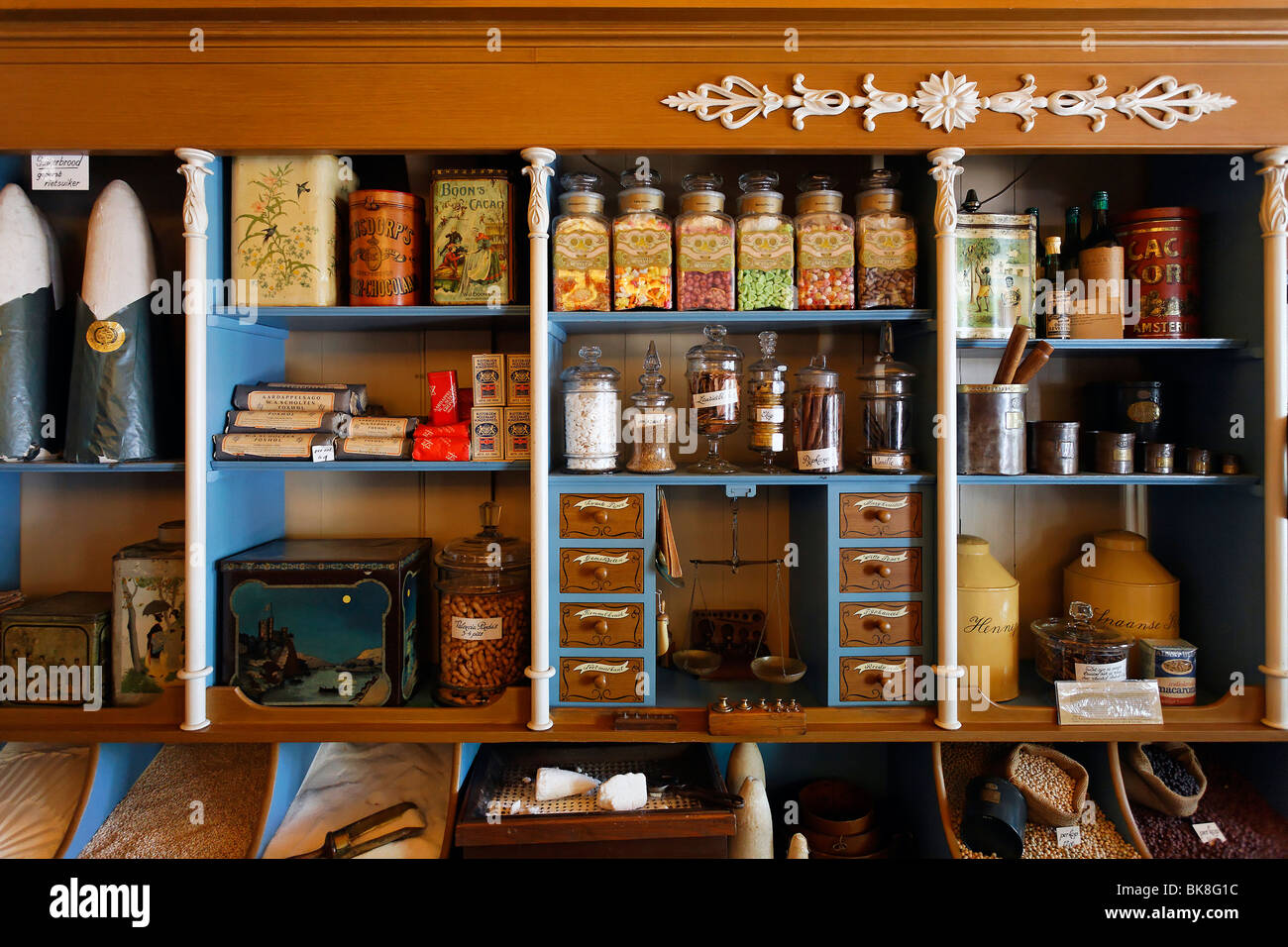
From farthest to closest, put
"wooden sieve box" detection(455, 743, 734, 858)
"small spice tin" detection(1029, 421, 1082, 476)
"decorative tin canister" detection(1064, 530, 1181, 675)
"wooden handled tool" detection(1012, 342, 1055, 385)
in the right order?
"decorative tin canister" detection(1064, 530, 1181, 675), "small spice tin" detection(1029, 421, 1082, 476), "wooden handled tool" detection(1012, 342, 1055, 385), "wooden sieve box" detection(455, 743, 734, 858)

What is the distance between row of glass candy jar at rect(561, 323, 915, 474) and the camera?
1.88 meters

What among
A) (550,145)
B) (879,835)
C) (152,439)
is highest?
(550,145)

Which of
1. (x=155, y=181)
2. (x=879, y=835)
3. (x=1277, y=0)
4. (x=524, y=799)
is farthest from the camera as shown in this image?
(x=155, y=181)

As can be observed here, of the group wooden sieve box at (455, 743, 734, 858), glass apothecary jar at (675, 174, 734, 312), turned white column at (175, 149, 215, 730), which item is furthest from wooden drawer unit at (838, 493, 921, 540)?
turned white column at (175, 149, 215, 730)

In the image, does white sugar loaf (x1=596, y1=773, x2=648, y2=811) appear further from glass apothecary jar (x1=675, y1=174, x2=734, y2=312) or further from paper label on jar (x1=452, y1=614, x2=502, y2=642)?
glass apothecary jar (x1=675, y1=174, x2=734, y2=312)

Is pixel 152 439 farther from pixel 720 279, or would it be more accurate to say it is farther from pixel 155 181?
pixel 720 279

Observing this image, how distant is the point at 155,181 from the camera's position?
216cm

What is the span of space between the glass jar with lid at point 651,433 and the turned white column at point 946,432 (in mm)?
674

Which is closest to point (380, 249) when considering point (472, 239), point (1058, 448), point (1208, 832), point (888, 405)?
point (472, 239)

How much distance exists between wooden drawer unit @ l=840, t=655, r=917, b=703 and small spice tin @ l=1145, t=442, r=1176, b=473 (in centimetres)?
81

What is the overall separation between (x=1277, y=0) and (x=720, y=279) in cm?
139

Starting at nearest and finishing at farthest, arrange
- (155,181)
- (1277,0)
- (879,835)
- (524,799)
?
1. (1277,0)
2. (524,799)
3. (879,835)
4. (155,181)

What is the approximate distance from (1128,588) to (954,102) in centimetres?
137
